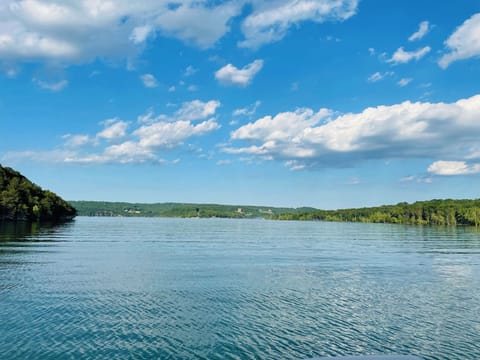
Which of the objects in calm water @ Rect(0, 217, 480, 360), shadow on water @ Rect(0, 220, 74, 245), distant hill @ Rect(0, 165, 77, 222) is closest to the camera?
calm water @ Rect(0, 217, 480, 360)

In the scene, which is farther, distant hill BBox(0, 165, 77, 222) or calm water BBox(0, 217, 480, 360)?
distant hill BBox(0, 165, 77, 222)

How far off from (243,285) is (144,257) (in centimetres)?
2189

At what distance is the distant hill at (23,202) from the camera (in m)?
133

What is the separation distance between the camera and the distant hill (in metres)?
133

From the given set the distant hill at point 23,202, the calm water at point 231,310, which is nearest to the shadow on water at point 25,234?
the calm water at point 231,310

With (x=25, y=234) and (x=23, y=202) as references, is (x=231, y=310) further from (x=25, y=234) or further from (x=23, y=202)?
(x=23, y=202)

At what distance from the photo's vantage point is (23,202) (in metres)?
142

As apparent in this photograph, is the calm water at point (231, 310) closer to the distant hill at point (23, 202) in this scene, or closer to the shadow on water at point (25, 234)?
the shadow on water at point (25, 234)

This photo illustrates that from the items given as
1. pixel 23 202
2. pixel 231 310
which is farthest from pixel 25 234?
pixel 23 202

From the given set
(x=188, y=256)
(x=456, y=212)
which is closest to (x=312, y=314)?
(x=188, y=256)

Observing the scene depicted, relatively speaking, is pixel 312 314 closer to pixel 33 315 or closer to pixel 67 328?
pixel 67 328

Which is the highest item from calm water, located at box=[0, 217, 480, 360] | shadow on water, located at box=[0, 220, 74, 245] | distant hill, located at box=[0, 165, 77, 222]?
distant hill, located at box=[0, 165, 77, 222]

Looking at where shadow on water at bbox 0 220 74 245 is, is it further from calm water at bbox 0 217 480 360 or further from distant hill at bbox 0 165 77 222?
distant hill at bbox 0 165 77 222

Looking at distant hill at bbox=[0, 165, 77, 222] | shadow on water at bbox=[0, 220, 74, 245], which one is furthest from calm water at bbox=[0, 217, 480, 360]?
distant hill at bbox=[0, 165, 77, 222]
